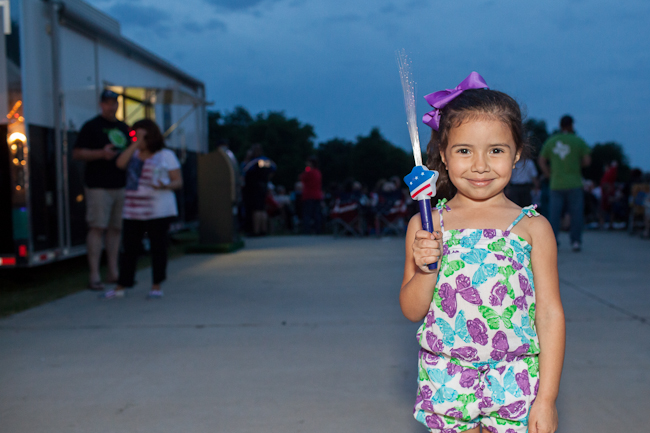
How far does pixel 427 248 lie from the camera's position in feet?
A: 5.13

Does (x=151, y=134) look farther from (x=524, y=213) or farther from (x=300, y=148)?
(x=300, y=148)

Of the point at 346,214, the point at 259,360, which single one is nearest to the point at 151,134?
the point at 259,360

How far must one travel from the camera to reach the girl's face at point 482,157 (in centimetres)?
174

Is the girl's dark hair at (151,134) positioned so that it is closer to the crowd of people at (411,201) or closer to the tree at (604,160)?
the crowd of people at (411,201)

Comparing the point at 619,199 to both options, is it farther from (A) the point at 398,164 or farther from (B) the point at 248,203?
(A) the point at 398,164

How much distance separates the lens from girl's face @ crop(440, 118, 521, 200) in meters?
1.74

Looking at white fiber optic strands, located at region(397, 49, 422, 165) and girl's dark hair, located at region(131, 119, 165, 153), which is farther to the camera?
girl's dark hair, located at region(131, 119, 165, 153)

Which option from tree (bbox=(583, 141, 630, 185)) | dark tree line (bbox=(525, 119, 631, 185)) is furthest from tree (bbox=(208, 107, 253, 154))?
tree (bbox=(583, 141, 630, 185))

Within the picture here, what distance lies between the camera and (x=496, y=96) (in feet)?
5.91

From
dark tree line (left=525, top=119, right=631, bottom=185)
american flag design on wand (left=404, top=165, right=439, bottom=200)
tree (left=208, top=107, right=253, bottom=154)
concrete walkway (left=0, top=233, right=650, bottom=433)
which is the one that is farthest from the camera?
dark tree line (left=525, top=119, right=631, bottom=185)

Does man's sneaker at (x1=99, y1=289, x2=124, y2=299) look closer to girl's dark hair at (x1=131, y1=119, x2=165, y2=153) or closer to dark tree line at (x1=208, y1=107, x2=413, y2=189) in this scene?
girl's dark hair at (x1=131, y1=119, x2=165, y2=153)

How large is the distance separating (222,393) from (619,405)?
78.3 inches

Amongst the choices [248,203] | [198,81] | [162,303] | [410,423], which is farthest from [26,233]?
[248,203]

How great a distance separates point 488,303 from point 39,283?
6.53 meters
